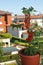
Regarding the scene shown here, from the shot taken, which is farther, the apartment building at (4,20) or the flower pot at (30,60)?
the apartment building at (4,20)

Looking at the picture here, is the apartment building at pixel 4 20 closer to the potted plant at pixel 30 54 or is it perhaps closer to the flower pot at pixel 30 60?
the potted plant at pixel 30 54

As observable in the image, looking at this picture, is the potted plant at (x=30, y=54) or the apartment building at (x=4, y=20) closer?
the potted plant at (x=30, y=54)

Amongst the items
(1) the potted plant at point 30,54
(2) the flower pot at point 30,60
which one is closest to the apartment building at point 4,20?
(1) the potted plant at point 30,54

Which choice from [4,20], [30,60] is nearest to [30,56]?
[30,60]

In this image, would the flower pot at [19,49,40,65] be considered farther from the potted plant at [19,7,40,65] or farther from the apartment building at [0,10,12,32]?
the apartment building at [0,10,12,32]

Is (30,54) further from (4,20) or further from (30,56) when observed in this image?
(4,20)

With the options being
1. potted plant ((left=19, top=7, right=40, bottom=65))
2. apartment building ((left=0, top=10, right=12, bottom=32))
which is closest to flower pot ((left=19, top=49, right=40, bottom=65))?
potted plant ((left=19, top=7, right=40, bottom=65))

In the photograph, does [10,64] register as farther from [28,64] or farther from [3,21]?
[3,21]

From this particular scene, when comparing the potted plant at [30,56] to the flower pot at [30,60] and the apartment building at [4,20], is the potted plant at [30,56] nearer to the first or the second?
the flower pot at [30,60]

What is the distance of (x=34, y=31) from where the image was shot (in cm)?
627

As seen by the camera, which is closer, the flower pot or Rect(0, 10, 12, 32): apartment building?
the flower pot

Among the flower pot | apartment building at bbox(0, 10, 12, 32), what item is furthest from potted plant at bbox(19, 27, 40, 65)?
apartment building at bbox(0, 10, 12, 32)

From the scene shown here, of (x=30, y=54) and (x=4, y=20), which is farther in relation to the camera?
(x=4, y=20)

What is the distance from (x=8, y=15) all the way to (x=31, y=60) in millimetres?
32606
